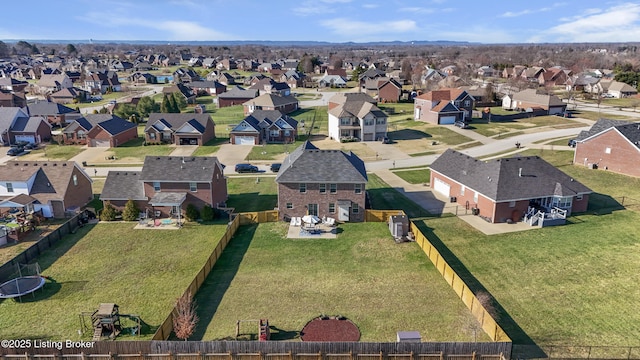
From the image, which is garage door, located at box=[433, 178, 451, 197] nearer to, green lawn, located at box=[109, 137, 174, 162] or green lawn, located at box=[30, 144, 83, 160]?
green lawn, located at box=[109, 137, 174, 162]

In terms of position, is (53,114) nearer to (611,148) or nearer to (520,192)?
(520,192)

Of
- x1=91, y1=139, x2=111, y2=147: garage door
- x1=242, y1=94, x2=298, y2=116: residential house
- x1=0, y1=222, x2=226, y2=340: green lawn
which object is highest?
x1=242, y1=94, x2=298, y2=116: residential house

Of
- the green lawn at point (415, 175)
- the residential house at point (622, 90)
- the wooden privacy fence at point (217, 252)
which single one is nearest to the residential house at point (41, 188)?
the wooden privacy fence at point (217, 252)

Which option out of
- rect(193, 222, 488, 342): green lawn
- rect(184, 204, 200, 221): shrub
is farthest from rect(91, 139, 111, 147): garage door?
rect(193, 222, 488, 342): green lawn

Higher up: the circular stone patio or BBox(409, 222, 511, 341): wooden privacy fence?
BBox(409, 222, 511, 341): wooden privacy fence

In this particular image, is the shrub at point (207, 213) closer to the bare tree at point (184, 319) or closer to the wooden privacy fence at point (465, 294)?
the bare tree at point (184, 319)

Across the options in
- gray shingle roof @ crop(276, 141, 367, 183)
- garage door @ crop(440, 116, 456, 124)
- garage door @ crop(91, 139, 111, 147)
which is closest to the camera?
gray shingle roof @ crop(276, 141, 367, 183)

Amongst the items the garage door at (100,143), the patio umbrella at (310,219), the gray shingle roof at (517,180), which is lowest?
the patio umbrella at (310,219)

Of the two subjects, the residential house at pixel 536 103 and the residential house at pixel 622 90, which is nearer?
the residential house at pixel 536 103
